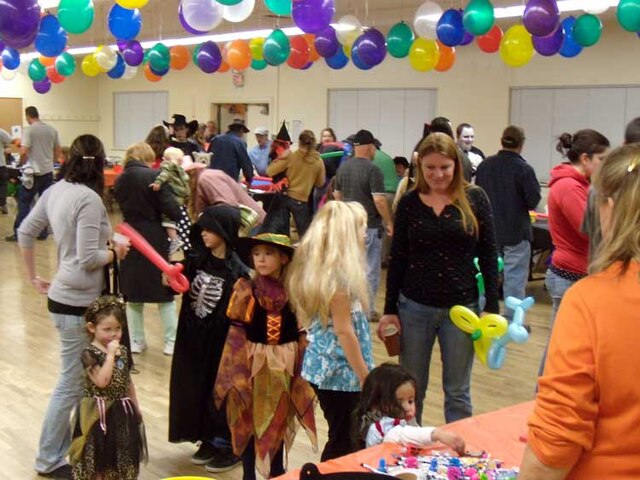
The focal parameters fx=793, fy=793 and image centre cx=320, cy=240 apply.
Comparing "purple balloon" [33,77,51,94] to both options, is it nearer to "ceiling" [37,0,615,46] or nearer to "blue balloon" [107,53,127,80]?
"ceiling" [37,0,615,46]

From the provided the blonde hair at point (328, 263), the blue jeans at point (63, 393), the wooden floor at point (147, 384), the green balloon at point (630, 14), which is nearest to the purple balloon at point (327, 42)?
the green balloon at point (630, 14)

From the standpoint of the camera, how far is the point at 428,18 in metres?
7.52

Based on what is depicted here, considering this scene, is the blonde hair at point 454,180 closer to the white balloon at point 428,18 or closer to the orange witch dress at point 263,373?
the orange witch dress at point 263,373

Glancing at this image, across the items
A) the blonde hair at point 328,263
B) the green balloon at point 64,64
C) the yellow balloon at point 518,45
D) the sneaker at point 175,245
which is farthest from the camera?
the green balloon at point 64,64

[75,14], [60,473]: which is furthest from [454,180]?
[75,14]

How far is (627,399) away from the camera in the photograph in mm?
1383

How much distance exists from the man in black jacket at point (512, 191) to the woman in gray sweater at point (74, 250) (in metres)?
3.23

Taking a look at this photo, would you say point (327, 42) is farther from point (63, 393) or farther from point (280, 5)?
point (63, 393)

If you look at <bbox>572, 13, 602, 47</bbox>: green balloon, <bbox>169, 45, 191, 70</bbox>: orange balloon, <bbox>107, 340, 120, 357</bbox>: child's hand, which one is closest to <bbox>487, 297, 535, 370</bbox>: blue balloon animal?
<bbox>107, 340, 120, 357</bbox>: child's hand

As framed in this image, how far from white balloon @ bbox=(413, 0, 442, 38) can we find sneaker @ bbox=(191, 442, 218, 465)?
5.09m

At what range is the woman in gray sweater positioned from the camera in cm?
321

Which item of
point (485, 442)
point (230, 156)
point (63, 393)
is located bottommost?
point (63, 393)

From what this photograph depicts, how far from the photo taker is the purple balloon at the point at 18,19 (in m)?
5.16

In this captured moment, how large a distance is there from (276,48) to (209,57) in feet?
4.58
